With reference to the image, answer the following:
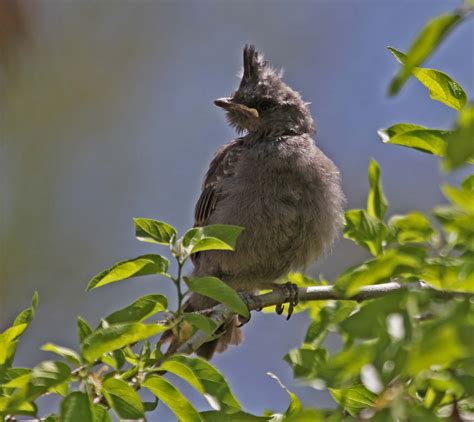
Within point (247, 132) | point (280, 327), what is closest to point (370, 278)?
point (247, 132)

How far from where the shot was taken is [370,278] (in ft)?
6.12

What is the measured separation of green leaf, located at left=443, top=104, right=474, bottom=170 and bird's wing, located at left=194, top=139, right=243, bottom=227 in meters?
4.35

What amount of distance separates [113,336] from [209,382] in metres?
0.35

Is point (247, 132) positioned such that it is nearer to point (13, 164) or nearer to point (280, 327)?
point (280, 327)

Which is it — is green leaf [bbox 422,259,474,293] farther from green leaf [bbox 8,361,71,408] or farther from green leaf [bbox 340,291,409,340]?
green leaf [bbox 8,361,71,408]

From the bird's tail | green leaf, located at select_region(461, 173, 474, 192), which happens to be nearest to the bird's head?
the bird's tail

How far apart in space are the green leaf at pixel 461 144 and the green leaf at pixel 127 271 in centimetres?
131

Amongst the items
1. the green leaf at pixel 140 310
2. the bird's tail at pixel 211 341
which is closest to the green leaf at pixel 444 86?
the green leaf at pixel 140 310

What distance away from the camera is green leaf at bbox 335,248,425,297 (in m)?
1.85

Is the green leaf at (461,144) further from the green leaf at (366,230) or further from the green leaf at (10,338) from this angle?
the green leaf at (366,230)

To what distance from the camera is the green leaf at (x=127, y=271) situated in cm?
264

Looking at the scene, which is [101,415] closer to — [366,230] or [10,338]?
[10,338]

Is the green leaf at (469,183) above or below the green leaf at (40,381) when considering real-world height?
above

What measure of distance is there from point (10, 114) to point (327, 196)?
5738 millimetres
